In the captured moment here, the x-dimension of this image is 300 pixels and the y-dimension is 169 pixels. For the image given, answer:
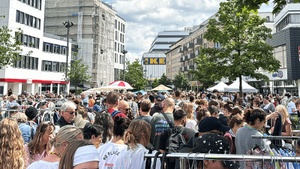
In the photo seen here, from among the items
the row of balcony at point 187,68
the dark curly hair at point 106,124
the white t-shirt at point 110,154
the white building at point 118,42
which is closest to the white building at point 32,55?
the dark curly hair at point 106,124

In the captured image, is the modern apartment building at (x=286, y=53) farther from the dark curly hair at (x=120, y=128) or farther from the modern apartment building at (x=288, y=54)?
the dark curly hair at (x=120, y=128)

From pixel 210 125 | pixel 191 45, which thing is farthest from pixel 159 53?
pixel 210 125

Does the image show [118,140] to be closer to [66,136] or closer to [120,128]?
[120,128]

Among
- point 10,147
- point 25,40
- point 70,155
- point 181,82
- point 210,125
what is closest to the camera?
point 70,155

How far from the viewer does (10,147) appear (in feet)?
10.5

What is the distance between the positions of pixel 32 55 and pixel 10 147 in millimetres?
44626

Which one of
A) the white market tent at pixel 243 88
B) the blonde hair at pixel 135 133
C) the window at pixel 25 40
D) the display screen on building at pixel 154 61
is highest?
the display screen on building at pixel 154 61

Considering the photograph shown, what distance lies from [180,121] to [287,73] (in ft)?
124

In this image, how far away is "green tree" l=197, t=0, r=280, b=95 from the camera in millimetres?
25844

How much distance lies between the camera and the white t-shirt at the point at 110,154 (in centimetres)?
367

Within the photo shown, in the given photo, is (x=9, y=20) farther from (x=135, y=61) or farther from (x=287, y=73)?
(x=287, y=73)

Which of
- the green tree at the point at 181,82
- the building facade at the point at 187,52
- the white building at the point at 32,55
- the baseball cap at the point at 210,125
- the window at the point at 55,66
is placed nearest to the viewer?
the baseball cap at the point at 210,125

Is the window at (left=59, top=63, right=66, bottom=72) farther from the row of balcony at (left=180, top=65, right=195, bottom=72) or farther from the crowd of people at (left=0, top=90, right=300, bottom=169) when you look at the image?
the crowd of people at (left=0, top=90, right=300, bottom=169)

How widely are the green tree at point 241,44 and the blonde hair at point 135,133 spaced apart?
2293cm
